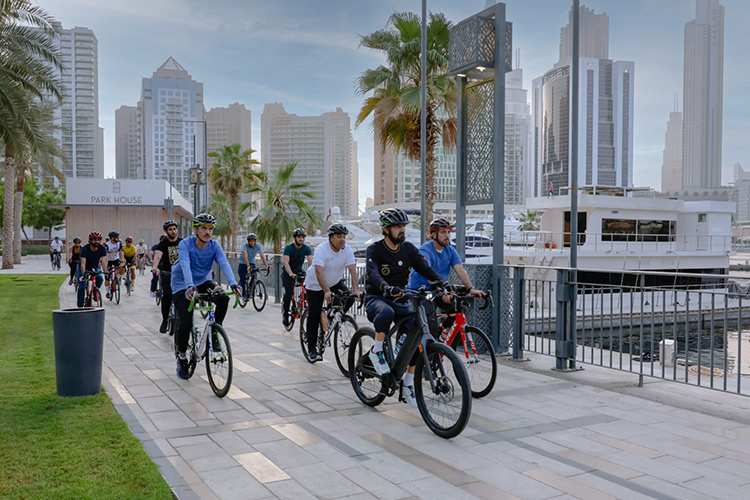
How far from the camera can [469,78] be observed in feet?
32.9

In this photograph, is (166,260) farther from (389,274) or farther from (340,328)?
(389,274)

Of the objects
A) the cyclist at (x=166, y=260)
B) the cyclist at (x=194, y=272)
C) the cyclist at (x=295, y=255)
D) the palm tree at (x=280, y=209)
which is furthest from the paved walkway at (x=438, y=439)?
the palm tree at (x=280, y=209)

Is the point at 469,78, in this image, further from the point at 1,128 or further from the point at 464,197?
the point at 1,128

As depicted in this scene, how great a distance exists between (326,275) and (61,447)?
3.94 m

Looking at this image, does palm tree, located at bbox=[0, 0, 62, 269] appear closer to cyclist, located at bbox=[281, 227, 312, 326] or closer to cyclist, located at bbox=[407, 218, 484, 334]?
cyclist, located at bbox=[281, 227, 312, 326]

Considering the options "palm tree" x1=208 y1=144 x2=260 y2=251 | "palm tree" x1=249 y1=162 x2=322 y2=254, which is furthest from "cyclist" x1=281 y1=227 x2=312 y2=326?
"palm tree" x1=208 y1=144 x2=260 y2=251

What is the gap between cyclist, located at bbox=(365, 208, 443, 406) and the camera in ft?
19.2

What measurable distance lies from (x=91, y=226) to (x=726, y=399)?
48.3m

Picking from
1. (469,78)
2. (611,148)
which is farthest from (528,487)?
(611,148)

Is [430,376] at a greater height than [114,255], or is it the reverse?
[114,255]

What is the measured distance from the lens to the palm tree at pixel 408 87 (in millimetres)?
20078

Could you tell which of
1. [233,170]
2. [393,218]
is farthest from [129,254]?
[233,170]

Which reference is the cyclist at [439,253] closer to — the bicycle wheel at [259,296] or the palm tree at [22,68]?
the bicycle wheel at [259,296]

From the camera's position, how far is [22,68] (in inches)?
796
